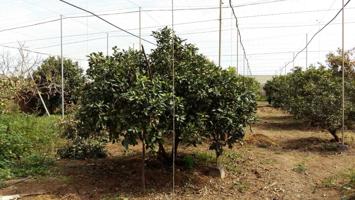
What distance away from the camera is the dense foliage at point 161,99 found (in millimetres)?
6172

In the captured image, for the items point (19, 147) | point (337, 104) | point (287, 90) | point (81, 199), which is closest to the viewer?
point (81, 199)

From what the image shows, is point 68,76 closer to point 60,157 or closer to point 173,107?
point 60,157

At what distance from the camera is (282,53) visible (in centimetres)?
3344

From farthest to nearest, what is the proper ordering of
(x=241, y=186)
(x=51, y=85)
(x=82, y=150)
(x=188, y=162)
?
(x=51, y=85), (x=82, y=150), (x=188, y=162), (x=241, y=186)

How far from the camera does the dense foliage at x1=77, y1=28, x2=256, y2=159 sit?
243 inches

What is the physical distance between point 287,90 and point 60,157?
9.76m

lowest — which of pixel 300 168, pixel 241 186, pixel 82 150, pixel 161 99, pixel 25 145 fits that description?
pixel 241 186

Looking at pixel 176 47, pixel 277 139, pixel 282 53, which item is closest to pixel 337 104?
pixel 277 139

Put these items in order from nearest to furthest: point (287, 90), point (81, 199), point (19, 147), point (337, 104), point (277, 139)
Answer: point (81, 199) < point (19, 147) < point (337, 104) < point (277, 139) < point (287, 90)

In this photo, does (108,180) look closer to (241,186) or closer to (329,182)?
(241,186)

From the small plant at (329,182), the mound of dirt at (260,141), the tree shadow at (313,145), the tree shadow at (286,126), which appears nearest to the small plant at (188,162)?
the small plant at (329,182)

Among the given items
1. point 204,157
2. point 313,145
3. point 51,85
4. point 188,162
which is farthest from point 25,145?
point 51,85

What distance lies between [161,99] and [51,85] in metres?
10.8

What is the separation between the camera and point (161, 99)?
6207 mm
